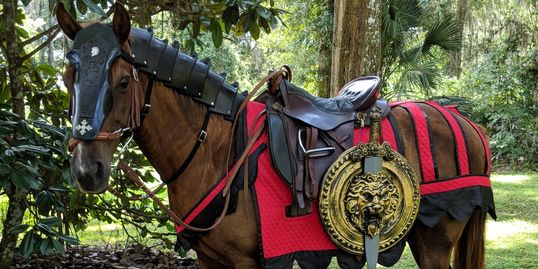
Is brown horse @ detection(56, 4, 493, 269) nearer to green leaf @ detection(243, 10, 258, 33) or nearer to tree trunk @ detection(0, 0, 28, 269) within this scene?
green leaf @ detection(243, 10, 258, 33)

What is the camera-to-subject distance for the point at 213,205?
2.53m

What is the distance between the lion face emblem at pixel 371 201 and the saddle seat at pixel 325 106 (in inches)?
12.6

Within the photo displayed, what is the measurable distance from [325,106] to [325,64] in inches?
257

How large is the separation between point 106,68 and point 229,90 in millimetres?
697

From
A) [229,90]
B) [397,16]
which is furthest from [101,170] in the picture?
[397,16]

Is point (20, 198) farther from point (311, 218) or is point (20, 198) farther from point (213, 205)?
point (311, 218)

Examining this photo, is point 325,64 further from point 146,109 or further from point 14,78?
point 146,109

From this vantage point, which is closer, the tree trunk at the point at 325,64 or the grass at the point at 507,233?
the grass at the point at 507,233

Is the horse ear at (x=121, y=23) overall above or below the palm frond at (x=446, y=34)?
below

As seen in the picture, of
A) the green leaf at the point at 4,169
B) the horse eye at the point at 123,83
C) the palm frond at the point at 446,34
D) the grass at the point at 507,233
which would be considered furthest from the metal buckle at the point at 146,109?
the palm frond at the point at 446,34

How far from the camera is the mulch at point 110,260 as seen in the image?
4.80 meters

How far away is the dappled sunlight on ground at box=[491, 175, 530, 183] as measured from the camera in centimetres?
1240

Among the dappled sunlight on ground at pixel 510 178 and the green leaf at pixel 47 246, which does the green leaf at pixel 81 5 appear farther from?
the dappled sunlight on ground at pixel 510 178

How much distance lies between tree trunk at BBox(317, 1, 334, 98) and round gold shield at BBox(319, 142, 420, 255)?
6.27m
